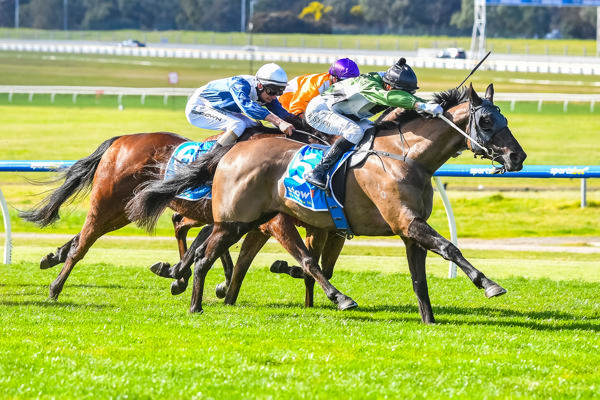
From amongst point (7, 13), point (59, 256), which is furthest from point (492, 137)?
point (7, 13)

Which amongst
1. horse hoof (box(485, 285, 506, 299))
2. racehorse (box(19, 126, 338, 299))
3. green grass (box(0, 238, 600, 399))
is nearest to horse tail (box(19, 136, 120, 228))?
racehorse (box(19, 126, 338, 299))

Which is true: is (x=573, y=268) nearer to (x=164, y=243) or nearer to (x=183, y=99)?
(x=164, y=243)

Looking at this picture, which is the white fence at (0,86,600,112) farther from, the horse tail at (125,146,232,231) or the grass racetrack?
the horse tail at (125,146,232,231)

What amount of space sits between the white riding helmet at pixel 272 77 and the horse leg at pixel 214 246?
3.75ft

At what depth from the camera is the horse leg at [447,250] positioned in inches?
227

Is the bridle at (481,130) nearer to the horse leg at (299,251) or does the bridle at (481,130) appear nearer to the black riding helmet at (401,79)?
the black riding helmet at (401,79)

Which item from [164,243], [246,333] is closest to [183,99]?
[164,243]

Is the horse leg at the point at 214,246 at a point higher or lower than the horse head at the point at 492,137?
lower

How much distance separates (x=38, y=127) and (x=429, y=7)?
171 ft

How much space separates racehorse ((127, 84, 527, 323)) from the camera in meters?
6.07

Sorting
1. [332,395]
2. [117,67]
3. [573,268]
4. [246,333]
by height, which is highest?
[332,395]

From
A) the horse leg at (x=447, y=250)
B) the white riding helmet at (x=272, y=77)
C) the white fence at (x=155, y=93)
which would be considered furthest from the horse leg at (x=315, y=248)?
the white fence at (x=155, y=93)

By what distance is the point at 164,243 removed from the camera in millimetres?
11969

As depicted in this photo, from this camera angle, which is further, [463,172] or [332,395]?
[463,172]
